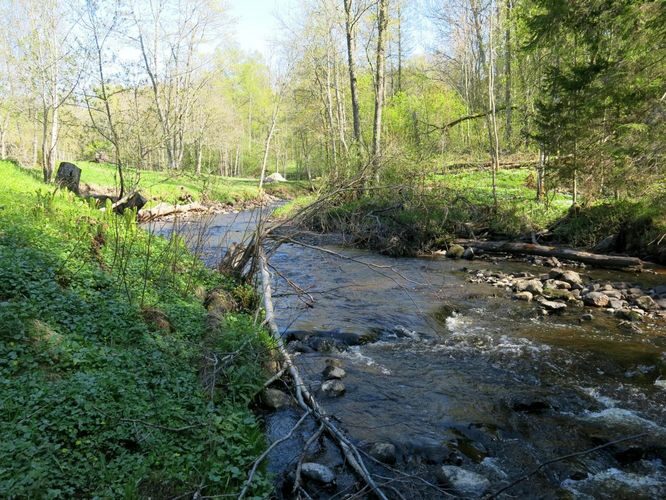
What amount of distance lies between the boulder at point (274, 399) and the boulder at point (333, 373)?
94cm

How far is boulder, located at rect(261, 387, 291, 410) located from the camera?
489cm

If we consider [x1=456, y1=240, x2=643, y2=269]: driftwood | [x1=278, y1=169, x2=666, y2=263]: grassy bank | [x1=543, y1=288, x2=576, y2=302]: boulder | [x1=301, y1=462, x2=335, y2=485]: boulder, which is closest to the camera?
[x1=301, y1=462, x2=335, y2=485]: boulder

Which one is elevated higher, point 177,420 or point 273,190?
point 273,190

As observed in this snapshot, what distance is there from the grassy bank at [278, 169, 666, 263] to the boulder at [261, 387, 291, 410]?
23.3ft

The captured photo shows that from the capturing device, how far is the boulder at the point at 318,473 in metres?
3.78

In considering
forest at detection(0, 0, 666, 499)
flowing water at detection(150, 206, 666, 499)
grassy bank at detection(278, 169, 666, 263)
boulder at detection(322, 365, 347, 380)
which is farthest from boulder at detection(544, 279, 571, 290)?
boulder at detection(322, 365, 347, 380)

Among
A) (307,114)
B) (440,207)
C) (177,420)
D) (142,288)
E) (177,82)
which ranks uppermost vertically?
(177,82)

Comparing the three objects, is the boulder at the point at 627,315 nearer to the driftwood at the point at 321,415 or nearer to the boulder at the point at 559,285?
the boulder at the point at 559,285

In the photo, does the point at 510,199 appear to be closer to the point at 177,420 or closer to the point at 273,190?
the point at 177,420

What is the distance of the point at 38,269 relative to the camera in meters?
5.43

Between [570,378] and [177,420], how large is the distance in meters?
4.81

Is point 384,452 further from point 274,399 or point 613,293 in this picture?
point 613,293

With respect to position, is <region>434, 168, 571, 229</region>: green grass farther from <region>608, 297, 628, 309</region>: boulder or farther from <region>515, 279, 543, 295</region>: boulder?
<region>608, 297, 628, 309</region>: boulder

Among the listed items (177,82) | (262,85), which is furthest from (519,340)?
(262,85)
